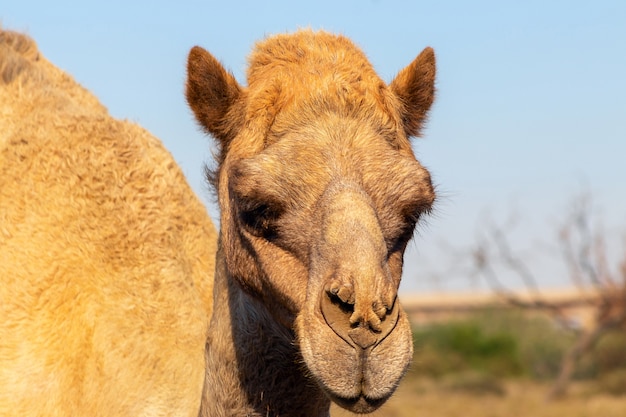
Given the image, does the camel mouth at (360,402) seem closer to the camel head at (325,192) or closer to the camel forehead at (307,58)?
the camel head at (325,192)

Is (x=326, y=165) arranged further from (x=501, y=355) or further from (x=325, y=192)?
(x=501, y=355)

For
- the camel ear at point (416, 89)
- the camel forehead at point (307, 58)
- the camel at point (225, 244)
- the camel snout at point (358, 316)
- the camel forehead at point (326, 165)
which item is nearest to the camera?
the camel snout at point (358, 316)

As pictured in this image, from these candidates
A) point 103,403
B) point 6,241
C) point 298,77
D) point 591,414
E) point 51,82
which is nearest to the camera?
point 298,77

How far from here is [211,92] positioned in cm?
430

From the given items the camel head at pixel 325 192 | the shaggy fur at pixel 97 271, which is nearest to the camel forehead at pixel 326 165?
the camel head at pixel 325 192

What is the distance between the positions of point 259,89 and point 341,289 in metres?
1.20

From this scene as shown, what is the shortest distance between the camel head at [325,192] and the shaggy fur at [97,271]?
0.66 m

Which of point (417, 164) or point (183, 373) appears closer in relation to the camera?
point (417, 164)

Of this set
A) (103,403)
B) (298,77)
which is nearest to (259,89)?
(298,77)

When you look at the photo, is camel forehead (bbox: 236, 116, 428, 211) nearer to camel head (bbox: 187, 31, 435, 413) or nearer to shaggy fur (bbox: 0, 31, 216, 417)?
camel head (bbox: 187, 31, 435, 413)

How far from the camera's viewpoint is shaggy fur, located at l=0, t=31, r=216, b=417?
4.50 m

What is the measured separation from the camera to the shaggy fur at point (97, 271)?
14.8ft

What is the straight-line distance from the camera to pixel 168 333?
4.70 meters

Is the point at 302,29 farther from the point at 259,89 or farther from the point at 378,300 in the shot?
the point at 378,300
